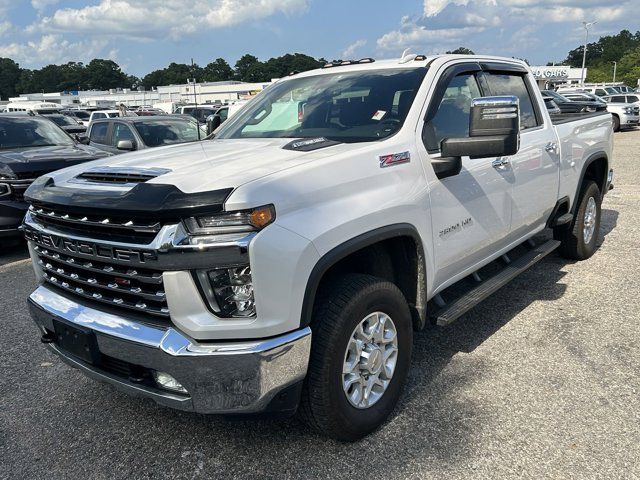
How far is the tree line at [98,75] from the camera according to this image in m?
127

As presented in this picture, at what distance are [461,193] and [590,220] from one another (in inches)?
129

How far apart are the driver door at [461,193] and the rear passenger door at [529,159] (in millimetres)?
188

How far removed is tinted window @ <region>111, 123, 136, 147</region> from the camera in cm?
1017

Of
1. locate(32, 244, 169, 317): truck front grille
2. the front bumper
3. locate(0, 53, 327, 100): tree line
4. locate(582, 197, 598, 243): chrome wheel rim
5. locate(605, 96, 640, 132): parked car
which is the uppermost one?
locate(0, 53, 327, 100): tree line

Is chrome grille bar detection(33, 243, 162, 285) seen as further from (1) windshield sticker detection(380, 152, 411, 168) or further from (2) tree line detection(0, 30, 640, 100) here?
(2) tree line detection(0, 30, 640, 100)

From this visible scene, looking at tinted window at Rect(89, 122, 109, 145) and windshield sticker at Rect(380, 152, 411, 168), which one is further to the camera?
tinted window at Rect(89, 122, 109, 145)

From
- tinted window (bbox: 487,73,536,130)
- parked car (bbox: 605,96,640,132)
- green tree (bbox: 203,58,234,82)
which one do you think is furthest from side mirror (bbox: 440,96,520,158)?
green tree (bbox: 203,58,234,82)

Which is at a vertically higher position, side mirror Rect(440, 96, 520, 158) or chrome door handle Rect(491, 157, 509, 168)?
side mirror Rect(440, 96, 520, 158)

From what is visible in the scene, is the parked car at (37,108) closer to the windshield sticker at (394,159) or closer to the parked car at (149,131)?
the parked car at (149,131)

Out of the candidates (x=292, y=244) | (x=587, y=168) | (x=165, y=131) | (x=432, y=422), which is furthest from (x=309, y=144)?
(x=165, y=131)

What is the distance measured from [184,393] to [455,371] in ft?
6.29

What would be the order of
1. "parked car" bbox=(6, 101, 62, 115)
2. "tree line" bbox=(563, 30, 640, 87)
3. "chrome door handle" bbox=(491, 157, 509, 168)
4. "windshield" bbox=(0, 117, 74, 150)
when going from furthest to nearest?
"tree line" bbox=(563, 30, 640, 87)
"parked car" bbox=(6, 101, 62, 115)
"windshield" bbox=(0, 117, 74, 150)
"chrome door handle" bbox=(491, 157, 509, 168)

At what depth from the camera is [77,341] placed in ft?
8.98

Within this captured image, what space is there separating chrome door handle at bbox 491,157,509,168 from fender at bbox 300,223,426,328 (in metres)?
1.06
